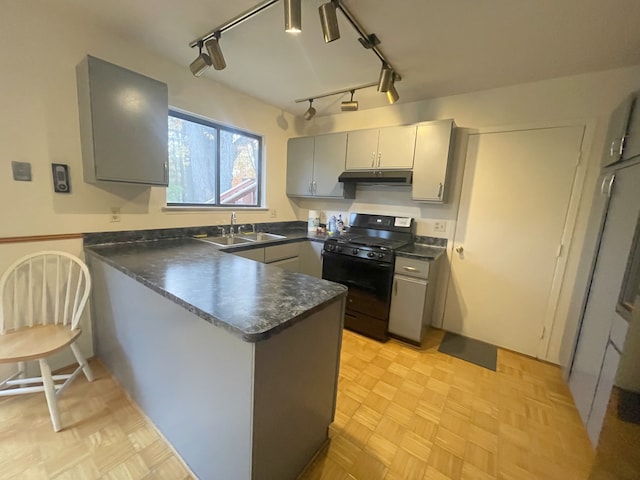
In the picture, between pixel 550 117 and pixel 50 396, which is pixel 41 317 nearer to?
pixel 50 396

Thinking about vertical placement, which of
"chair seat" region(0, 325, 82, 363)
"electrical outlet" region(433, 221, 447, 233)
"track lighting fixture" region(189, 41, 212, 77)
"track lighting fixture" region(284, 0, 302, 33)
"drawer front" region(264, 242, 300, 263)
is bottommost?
"chair seat" region(0, 325, 82, 363)

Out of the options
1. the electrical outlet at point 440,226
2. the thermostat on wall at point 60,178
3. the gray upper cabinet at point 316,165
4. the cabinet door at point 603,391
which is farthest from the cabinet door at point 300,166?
the cabinet door at point 603,391

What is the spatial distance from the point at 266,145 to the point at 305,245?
131cm

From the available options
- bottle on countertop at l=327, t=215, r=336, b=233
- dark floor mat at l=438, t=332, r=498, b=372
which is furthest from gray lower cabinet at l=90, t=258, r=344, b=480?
bottle on countertop at l=327, t=215, r=336, b=233

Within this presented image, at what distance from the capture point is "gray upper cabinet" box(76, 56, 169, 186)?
161 cm

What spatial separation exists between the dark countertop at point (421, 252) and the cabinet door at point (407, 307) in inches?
8.6

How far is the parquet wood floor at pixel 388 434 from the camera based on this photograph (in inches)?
50.0

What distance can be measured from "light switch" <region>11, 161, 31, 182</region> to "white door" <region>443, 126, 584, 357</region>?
11.1 ft

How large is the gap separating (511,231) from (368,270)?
1.35 meters

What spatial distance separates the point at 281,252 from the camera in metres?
2.73

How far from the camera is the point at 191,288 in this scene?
1163 millimetres

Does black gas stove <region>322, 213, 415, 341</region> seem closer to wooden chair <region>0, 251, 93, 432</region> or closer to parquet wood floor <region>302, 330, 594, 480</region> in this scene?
parquet wood floor <region>302, 330, 594, 480</region>

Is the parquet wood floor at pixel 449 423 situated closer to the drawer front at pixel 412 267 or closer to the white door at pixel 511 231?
the white door at pixel 511 231

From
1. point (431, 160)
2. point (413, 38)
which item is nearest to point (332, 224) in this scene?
point (431, 160)
